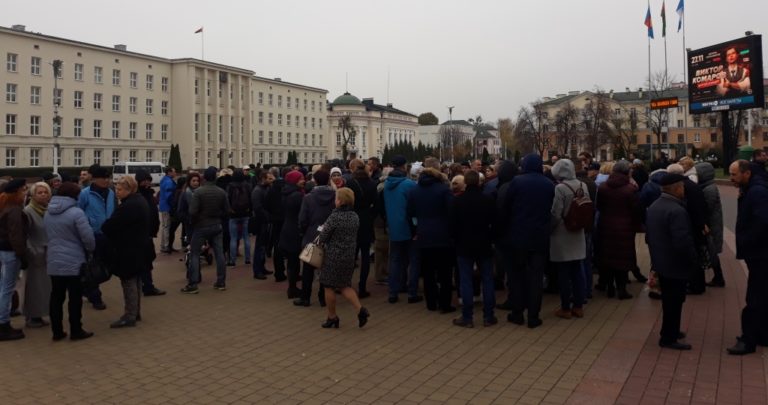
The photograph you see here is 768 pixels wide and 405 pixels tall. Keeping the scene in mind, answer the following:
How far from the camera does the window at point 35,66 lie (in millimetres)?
60375

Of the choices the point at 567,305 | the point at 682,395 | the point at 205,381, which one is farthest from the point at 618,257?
the point at 205,381

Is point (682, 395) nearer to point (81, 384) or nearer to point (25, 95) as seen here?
point (81, 384)

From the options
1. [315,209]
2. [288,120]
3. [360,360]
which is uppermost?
[288,120]

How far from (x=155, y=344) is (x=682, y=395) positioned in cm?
574

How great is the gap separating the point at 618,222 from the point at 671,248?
2.58m

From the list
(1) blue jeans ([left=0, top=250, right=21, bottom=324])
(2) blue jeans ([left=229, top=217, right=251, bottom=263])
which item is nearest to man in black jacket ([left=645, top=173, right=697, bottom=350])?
(1) blue jeans ([left=0, top=250, right=21, bottom=324])

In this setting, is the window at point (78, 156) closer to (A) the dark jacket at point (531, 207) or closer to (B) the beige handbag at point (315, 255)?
(B) the beige handbag at point (315, 255)

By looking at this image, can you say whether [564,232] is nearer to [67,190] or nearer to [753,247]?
[753,247]

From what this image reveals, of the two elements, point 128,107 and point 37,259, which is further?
point 128,107

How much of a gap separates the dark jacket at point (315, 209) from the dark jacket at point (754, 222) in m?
5.36

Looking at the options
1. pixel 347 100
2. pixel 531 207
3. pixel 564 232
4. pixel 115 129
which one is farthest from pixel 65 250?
pixel 347 100

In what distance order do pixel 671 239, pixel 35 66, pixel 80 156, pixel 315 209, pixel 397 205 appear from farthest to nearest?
pixel 80 156, pixel 35 66, pixel 397 205, pixel 315 209, pixel 671 239

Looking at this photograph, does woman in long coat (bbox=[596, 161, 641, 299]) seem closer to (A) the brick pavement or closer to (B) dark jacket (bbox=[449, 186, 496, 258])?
(A) the brick pavement

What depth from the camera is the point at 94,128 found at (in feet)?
222
